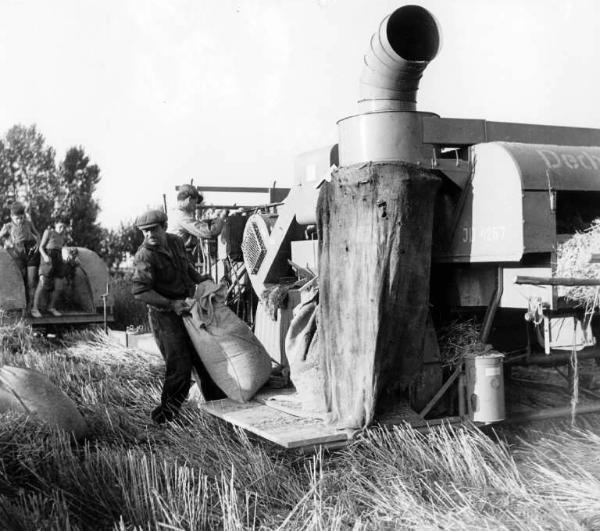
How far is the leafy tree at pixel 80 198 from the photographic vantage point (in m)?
30.0

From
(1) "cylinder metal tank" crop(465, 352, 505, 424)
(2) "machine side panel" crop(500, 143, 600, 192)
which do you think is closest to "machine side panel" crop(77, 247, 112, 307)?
(1) "cylinder metal tank" crop(465, 352, 505, 424)

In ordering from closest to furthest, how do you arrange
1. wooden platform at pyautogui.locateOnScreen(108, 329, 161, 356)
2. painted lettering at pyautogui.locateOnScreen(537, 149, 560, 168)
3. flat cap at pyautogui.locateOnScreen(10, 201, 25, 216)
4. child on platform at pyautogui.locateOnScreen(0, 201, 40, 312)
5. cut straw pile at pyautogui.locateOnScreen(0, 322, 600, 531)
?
cut straw pile at pyautogui.locateOnScreen(0, 322, 600, 531) → painted lettering at pyautogui.locateOnScreen(537, 149, 560, 168) → wooden platform at pyautogui.locateOnScreen(108, 329, 161, 356) → child on platform at pyautogui.locateOnScreen(0, 201, 40, 312) → flat cap at pyautogui.locateOnScreen(10, 201, 25, 216)

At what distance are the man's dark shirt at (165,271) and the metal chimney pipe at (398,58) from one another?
6.36ft

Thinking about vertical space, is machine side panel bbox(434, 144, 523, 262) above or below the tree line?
below

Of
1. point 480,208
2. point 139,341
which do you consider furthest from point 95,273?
point 480,208

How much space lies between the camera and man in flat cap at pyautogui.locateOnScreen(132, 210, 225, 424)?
545 cm

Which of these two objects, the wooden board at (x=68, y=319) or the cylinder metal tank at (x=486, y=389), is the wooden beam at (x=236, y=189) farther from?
the cylinder metal tank at (x=486, y=389)

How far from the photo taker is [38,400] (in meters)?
5.19

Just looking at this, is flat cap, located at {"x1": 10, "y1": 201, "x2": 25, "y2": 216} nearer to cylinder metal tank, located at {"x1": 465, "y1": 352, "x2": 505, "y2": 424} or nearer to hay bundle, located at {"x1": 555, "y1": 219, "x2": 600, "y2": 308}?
cylinder metal tank, located at {"x1": 465, "y1": 352, "x2": 505, "y2": 424}

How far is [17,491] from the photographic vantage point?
4.02 meters

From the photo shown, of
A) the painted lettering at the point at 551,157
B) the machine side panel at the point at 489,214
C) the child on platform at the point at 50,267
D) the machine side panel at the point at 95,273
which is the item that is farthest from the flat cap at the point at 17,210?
the painted lettering at the point at 551,157

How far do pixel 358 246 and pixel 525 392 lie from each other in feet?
6.34

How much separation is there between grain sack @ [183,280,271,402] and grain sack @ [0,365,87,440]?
3.29 feet

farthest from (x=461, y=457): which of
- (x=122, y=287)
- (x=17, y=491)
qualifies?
(x=122, y=287)
